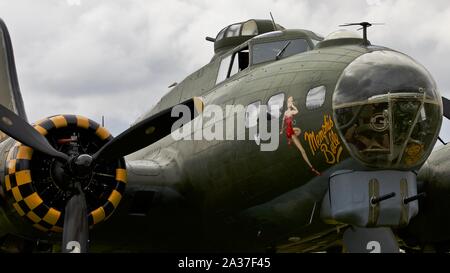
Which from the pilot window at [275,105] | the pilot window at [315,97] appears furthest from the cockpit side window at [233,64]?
the pilot window at [315,97]

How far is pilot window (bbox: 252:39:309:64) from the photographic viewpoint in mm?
11156

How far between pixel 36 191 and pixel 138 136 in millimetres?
1452

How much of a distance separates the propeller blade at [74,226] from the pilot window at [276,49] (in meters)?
3.22

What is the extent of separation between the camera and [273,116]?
9773mm

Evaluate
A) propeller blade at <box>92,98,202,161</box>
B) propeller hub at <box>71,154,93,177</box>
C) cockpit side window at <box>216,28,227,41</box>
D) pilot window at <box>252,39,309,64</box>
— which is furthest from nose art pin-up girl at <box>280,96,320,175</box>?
cockpit side window at <box>216,28,227,41</box>

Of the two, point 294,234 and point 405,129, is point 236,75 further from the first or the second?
point 405,129

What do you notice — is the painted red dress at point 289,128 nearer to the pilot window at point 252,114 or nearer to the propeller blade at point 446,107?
the pilot window at point 252,114

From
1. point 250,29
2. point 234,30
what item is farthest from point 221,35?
point 250,29

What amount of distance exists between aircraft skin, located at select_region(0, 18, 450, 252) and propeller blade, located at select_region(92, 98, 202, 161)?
2.46 ft

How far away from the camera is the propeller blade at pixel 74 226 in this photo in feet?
32.4

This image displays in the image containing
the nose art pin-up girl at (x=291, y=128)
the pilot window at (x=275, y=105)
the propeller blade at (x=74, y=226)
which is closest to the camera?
the nose art pin-up girl at (x=291, y=128)

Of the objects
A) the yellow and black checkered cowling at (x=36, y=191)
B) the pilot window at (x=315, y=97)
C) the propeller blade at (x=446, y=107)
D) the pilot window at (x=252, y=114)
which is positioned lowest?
the yellow and black checkered cowling at (x=36, y=191)

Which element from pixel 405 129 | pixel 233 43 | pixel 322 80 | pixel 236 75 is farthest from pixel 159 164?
pixel 405 129

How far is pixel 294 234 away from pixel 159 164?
2496mm
